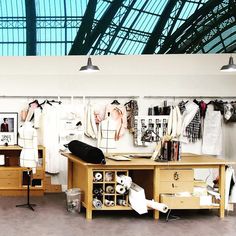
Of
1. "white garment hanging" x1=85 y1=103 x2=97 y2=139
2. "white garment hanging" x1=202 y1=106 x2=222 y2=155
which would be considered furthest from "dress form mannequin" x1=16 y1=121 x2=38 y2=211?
"white garment hanging" x1=202 y1=106 x2=222 y2=155

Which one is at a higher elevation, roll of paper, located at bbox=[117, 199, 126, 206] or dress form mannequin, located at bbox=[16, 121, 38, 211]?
dress form mannequin, located at bbox=[16, 121, 38, 211]

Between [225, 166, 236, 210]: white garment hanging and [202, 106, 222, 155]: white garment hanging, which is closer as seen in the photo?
[225, 166, 236, 210]: white garment hanging

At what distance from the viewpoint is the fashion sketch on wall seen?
7562mm

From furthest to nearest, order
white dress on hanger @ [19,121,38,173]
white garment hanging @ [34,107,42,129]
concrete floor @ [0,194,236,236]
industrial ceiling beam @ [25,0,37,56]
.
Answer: white garment hanging @ [34,107,42,129] → industrial ceiling beam @ [25,0,37,56] → white dress on hanger @ [19,121,38,173] → concrete floor @ [0,194,236,236]

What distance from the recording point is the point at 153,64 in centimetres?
799

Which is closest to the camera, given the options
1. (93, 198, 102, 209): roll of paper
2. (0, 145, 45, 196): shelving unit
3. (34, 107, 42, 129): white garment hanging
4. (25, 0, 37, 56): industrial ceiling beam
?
(93, 198, 102, 209): roll of paper

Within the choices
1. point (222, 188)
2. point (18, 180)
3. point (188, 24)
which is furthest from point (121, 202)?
point (188, 24)

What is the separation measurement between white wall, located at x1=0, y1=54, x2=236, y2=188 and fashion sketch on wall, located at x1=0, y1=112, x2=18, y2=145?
0.52 ft

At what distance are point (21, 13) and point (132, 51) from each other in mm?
2140

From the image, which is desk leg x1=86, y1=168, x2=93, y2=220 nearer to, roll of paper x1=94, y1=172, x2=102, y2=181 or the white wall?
roll of paper x1=94, y1=172, x2=102, y2=181

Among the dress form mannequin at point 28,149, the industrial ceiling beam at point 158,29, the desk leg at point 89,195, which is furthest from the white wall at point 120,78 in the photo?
the desk leg at point 89,195

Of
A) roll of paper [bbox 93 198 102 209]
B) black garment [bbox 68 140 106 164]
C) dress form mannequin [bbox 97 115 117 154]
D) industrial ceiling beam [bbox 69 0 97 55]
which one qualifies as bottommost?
roll of paper [bbox 93 198 102 209]

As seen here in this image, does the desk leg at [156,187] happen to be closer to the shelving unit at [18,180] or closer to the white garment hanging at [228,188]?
the white garment hanging at [228,188]

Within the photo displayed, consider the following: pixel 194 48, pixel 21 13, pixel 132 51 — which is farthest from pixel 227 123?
pixel 21 13
